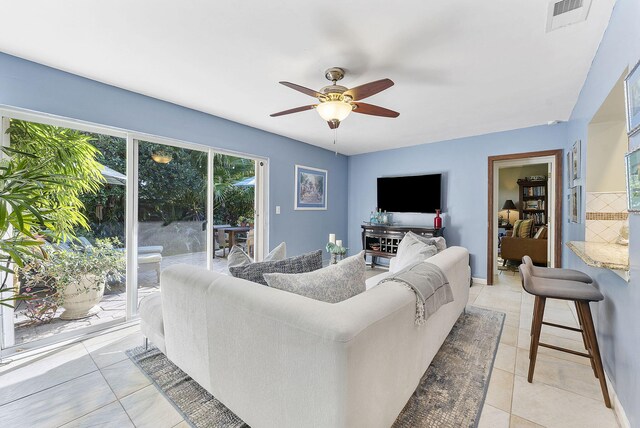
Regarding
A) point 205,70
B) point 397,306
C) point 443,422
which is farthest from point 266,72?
point 443,422

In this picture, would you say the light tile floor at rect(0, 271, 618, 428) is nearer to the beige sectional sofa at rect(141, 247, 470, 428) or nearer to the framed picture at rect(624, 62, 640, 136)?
the beige sectional sofa at rect(141, 247, 470, 428)

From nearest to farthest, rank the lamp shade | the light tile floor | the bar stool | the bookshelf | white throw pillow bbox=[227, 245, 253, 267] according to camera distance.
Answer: the light tile floor → the bar stool → white throw pillow bbox=[227, 245, 253, 267] → the bookshelf → the lamp shade

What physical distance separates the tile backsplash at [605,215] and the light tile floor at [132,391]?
92 centimetres

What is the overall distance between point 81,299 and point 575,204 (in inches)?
194

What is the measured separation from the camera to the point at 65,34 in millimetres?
1862

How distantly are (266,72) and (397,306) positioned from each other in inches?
84.2

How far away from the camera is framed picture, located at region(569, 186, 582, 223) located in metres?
2.62

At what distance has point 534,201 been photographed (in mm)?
6527

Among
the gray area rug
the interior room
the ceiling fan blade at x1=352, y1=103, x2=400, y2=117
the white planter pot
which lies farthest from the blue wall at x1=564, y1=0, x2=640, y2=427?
the white planter pot

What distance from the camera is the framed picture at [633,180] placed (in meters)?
1.25

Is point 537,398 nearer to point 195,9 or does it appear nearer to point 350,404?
point 350,404

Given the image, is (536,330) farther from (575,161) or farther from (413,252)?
(575,161)

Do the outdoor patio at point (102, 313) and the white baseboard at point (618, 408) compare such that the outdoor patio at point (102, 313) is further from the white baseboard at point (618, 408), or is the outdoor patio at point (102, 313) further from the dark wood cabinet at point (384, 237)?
the white baseboard at point (618, 408)

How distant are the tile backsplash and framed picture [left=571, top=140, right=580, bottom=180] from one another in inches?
19.5
